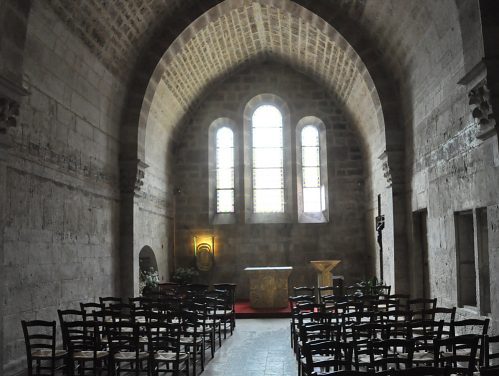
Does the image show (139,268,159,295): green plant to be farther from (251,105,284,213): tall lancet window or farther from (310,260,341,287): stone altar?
(251,105,284,213): tall lancet window

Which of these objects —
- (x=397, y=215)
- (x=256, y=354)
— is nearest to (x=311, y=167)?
(x=397, y=215)

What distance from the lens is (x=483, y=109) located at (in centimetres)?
770

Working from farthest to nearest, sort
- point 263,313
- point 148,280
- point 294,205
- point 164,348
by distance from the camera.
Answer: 1. point 294,205
2. point 148,280
3. point 263,313
4. point 164,348

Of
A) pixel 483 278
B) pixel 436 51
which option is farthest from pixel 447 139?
pixel 483 278

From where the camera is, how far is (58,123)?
9805 mm

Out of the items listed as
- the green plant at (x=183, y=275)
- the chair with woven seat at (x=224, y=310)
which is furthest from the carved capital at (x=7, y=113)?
the green plant at (x=183, y=275)

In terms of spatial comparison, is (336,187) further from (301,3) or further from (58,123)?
(58,123)

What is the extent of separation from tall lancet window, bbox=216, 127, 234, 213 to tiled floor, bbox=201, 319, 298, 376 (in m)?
6.39

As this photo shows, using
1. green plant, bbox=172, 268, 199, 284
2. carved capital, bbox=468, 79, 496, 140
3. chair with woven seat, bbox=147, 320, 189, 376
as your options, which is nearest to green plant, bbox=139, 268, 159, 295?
green plant, bbox=172, 268, 199, 284

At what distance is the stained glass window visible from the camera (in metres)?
18.8

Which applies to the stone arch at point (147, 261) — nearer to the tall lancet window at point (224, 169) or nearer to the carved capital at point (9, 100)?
the tall lancet window at point (224, 169)

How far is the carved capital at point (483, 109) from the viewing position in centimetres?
754

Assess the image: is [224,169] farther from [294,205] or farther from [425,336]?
[425,336]

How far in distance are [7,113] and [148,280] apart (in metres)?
7.66
